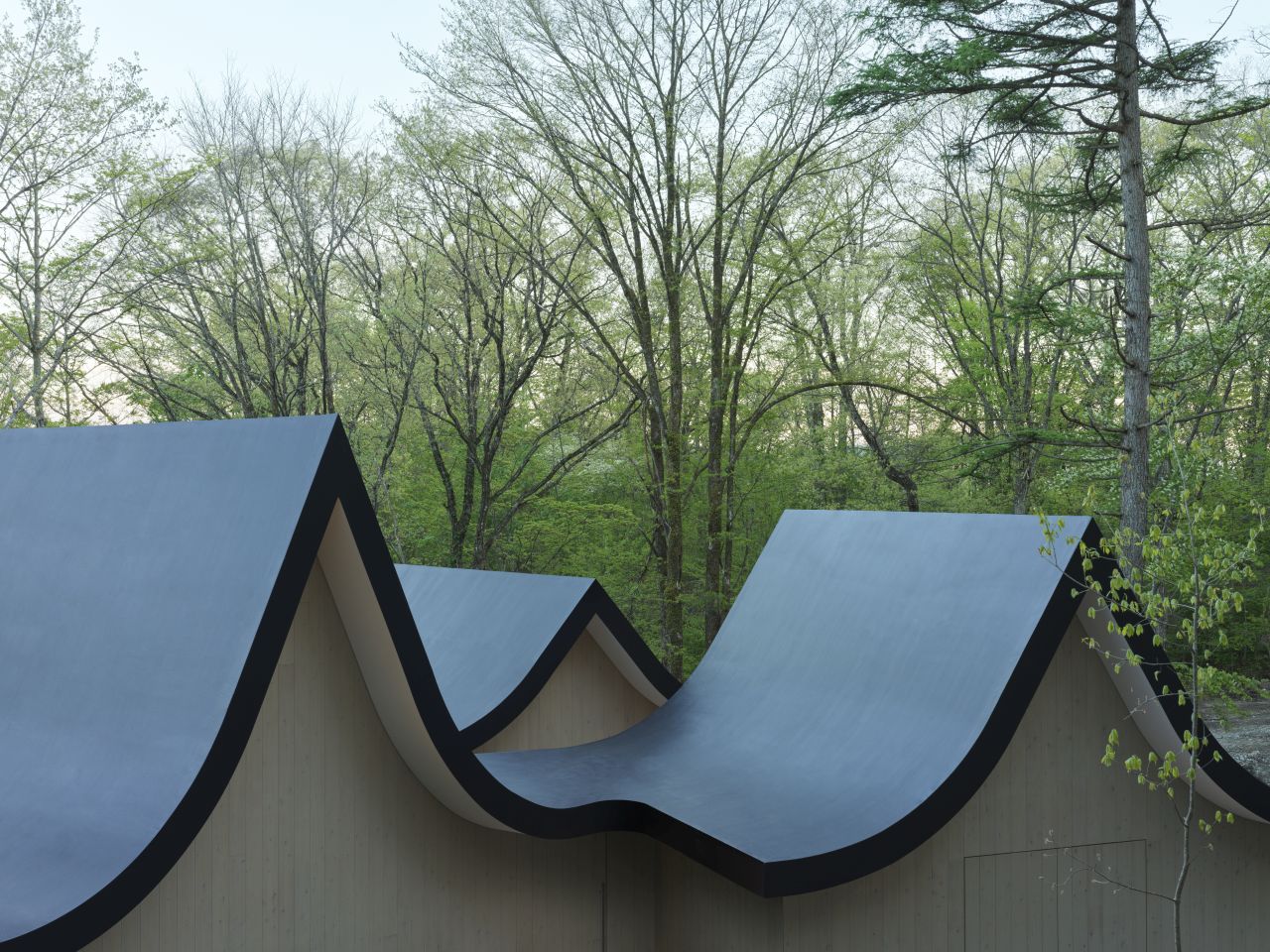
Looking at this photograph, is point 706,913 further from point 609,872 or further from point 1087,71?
point 1087,71

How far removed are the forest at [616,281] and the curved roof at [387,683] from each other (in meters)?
9.21

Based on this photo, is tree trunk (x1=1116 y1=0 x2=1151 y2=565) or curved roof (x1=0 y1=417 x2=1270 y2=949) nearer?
curved roof (x1=0 y1=417 x2=1270 y2=949)

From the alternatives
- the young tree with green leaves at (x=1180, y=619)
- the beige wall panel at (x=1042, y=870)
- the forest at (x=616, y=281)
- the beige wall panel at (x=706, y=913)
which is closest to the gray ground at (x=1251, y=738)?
the forest at (x=616, y=281)

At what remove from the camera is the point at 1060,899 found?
26.2 ft

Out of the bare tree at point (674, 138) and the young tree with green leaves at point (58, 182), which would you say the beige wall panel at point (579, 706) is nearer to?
the bare tree at point (674, 138)

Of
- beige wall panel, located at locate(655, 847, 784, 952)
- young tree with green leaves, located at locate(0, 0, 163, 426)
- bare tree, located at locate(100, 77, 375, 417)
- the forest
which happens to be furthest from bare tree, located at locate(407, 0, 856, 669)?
beige wall panel, located at locate(655, 847, 784, 952)

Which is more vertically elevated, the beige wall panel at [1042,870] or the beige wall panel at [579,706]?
the beige wall panel at [579,706]

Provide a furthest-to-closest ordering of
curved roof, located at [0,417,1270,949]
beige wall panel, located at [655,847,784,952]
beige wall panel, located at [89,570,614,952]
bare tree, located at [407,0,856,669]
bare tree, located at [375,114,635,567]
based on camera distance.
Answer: bare tree, located at [375,114,635,567] < bare tree, located at [407,0,856,669] < beige wall panel, located at [655,847,784,952] < beige wall panel, located at [89,570,614,952] < curved roof, located at [0,417,1270,949]

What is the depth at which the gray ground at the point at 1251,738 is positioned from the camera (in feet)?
58.8

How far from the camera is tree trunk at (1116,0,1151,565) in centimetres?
1403

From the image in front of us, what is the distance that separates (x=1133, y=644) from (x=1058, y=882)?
1947 millimetres

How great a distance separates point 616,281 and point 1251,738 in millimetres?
15378

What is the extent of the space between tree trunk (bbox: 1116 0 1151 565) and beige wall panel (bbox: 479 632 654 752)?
7328 mm

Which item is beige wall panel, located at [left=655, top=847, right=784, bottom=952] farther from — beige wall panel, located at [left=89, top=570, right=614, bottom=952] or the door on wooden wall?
the door on wooden wall
